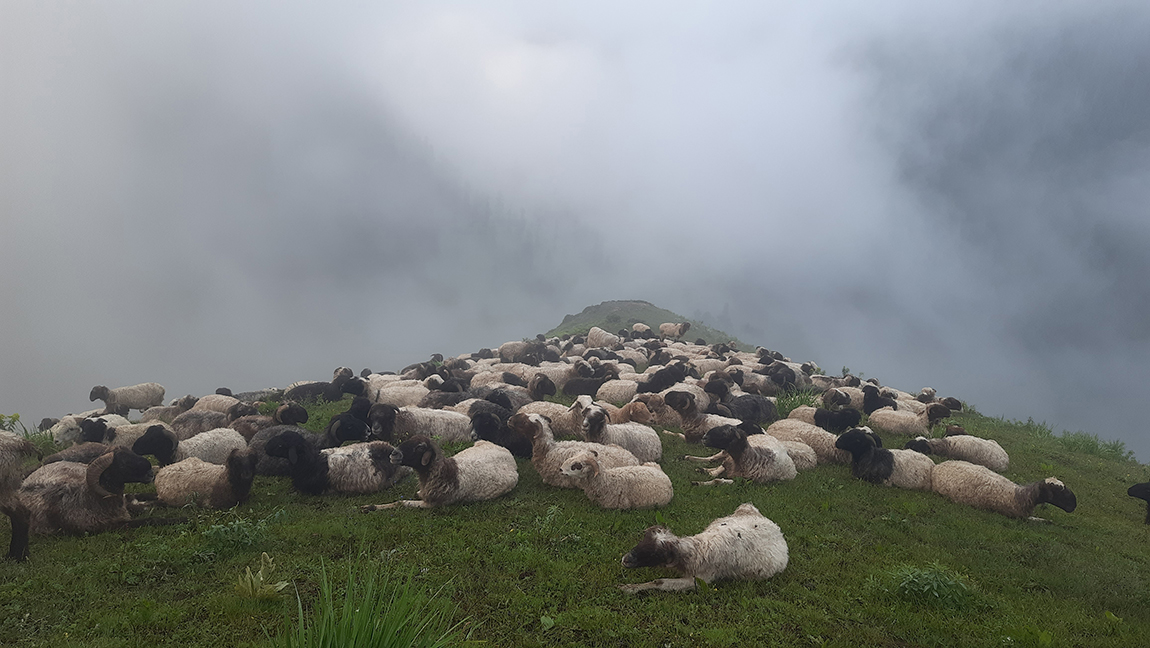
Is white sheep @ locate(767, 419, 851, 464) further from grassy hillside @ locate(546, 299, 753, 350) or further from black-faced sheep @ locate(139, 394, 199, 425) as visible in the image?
grassy hillside @ locate(546, 299, 753, 350)

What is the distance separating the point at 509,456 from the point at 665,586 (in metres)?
4.68

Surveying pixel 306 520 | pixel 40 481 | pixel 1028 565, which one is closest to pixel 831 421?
pixel 1028 565

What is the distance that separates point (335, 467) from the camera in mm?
9633

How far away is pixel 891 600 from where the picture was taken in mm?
6039

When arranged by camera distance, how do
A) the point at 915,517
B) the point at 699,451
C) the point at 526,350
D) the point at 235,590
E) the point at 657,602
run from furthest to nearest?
1. the point at 526,350
2. the point at 699,451
3. the point at 915,517
4. the point at 657,602
5. the point at 235,590

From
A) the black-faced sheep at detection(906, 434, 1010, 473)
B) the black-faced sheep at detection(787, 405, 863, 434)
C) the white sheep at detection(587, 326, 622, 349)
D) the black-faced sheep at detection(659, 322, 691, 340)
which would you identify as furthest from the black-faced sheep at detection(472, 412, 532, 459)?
the black-faced sheep at detection(659, 322, 691, 340)

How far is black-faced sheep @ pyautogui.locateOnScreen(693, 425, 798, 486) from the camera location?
10633 mm

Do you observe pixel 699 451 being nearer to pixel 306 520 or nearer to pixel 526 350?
pixel 306 520

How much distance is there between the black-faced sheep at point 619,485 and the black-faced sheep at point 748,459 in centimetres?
199

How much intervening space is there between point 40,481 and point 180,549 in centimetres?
320

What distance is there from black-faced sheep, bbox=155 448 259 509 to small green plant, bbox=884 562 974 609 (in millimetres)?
9618

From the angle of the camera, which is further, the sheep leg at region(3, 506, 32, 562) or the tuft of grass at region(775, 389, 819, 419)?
the tuft of grass at region(775, 389, 819, 419)

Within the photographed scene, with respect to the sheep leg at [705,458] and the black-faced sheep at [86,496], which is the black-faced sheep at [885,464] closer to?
the sheep leg at [705,458]

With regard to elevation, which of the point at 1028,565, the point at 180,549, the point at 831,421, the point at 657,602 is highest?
the point at 831,421
